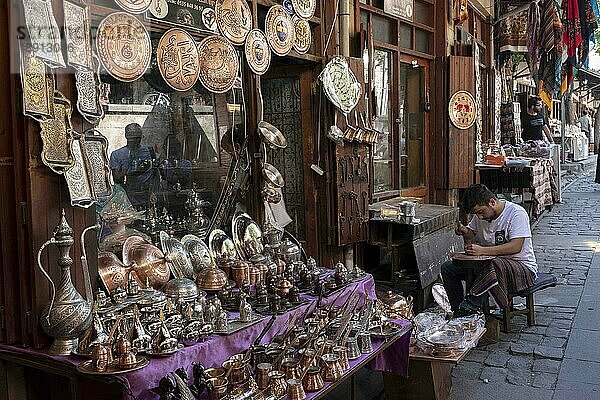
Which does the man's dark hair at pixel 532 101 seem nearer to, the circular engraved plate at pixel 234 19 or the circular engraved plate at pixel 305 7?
the circular engraved plate at pixel 305 7

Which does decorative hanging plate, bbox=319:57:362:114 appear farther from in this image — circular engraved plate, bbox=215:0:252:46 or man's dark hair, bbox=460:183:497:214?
man's dark hair, bbox=460:183:497:214

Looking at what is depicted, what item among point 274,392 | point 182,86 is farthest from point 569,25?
point 274,392

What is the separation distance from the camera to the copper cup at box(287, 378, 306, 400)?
2.92m

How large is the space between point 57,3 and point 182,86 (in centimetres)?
117

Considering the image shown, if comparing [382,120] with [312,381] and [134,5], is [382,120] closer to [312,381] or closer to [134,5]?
[134,5]

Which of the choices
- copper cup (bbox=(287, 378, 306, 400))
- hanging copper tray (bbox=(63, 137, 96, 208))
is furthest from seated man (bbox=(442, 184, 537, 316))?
hanging copper tray (bbox=(63, 137, 96, 208))

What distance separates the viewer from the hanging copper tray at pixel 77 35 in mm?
2871

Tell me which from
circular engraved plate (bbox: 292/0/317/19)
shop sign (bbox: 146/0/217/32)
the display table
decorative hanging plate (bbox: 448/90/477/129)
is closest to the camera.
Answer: the display table

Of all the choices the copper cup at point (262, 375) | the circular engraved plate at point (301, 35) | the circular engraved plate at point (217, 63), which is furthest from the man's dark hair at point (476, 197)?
the copper cup at point (262, 375)

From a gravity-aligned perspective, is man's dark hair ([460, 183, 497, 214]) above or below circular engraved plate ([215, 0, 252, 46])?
below

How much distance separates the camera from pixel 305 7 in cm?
512

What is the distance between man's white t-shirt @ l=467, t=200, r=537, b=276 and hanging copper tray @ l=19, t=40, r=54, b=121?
12.6 feet

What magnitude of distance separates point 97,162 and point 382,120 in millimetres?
4592

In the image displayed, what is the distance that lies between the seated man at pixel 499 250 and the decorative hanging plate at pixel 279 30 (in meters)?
1.99
